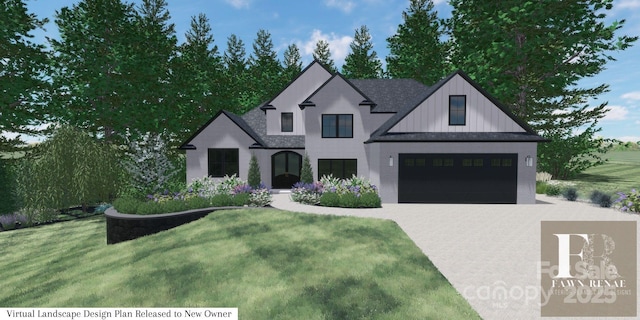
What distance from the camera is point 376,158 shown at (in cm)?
1934

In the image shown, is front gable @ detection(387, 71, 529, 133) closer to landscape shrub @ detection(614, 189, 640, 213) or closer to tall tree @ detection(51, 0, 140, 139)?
landscape shrub @ detection(614, 189, 640, 213)

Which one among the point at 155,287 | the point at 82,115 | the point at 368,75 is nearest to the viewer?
the point at 155,287

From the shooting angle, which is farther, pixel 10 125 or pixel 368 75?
pixel 368 75

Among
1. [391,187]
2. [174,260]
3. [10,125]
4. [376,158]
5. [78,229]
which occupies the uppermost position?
[10,125]

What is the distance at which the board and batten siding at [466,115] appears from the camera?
18.1m

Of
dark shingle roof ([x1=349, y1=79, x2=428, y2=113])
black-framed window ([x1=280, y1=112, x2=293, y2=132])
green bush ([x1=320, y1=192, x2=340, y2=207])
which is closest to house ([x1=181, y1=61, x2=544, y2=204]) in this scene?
dark shingle roof ([x1=349, y1=79, x2=428, y2=113])

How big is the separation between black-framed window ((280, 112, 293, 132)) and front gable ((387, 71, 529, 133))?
900 centimetres

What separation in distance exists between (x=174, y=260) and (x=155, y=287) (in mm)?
1742

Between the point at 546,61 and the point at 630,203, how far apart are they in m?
15.7

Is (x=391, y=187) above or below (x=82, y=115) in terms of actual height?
below

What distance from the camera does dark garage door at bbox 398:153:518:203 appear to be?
18.2m

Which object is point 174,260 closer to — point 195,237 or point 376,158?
point 195,237

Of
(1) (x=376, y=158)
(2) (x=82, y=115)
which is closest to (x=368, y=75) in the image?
(1) (x=376, y=158)

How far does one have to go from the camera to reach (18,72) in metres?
21.6
